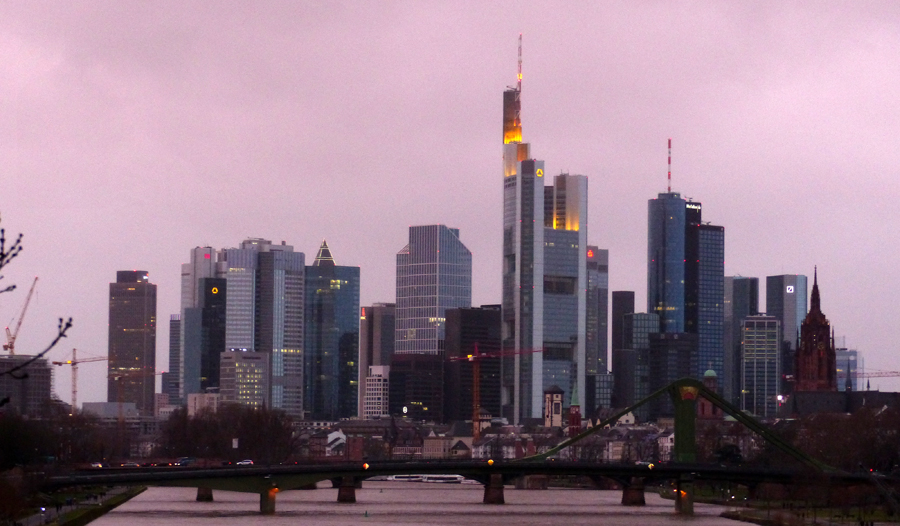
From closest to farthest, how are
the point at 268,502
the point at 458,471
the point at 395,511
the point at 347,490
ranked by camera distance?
the point at 268,502 → the point at 395,511 → the point at 458,471 → the point at 347,490

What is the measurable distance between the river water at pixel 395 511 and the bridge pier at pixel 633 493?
3.54ft

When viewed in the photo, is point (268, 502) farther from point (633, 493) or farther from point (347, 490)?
point (633, 493)

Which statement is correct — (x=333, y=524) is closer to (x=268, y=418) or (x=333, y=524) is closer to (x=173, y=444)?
(x=268, y=418)

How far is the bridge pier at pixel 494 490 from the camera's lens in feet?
395

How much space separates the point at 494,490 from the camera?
121188mm

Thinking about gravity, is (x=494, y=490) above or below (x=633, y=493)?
below

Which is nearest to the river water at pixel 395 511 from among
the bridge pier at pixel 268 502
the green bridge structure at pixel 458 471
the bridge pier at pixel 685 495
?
the bridge pier at pixel 268 502

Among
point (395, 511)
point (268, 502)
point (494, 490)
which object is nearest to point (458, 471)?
point (395, 511)

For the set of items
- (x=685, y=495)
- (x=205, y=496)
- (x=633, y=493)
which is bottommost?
(x=205, y=496)

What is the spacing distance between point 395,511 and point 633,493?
21261 millimetres

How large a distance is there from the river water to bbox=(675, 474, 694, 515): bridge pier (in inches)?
38.9

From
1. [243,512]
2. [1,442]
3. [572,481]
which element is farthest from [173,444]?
[243,512]

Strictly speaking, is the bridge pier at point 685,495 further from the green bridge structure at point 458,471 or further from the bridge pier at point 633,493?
the bridge pier at point 633,493

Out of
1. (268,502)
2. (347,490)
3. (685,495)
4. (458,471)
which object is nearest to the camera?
(268,502)
